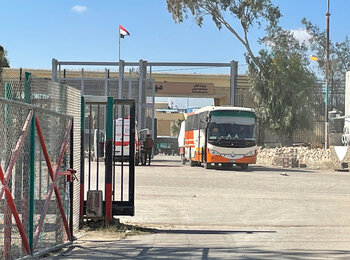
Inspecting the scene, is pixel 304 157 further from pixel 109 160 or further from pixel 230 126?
pixel 109 160

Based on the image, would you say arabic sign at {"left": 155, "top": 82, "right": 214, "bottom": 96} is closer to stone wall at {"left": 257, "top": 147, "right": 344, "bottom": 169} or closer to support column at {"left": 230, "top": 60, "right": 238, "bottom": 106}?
support column at {"left": 230, "top": 60, "right": 238, "bottom": 106}

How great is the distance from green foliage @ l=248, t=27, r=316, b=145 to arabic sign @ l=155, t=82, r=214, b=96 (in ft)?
19.2

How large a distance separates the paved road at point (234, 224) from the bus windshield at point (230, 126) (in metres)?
11.5

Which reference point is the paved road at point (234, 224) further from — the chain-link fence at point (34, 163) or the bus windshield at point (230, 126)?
the bus windshield at point (230, 126)

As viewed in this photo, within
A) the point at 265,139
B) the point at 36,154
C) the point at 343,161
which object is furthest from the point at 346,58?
the point at 36,154

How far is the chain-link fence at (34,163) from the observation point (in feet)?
21.0

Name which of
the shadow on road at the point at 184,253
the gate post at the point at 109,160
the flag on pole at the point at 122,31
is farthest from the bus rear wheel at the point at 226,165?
the shadow on road at the point at 184,253

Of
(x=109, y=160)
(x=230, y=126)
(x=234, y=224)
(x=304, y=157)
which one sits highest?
(x=230, y=126)

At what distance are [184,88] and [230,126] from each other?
60.6 feet

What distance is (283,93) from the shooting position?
41562 millimetres

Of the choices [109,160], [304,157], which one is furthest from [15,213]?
[304,157]

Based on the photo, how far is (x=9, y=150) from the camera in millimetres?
6363

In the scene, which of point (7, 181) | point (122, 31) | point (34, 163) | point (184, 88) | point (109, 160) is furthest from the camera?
point (184, 88)

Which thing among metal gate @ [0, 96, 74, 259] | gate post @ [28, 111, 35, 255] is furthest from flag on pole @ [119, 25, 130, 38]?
gate post @ [28, 111, 35, 255]
